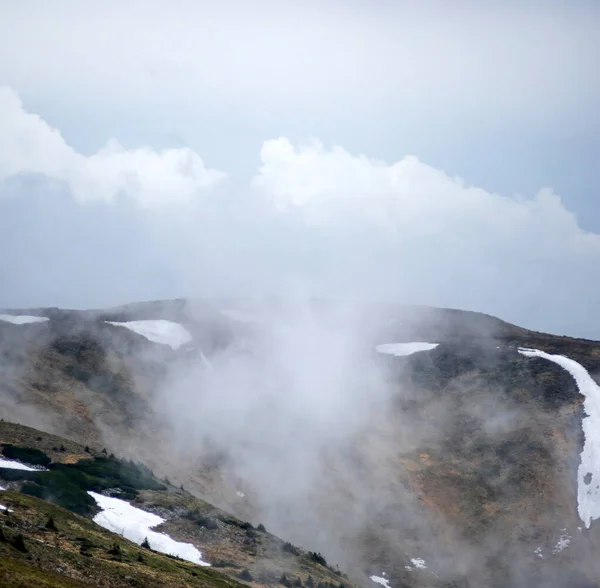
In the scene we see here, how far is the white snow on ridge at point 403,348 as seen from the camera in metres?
86.4

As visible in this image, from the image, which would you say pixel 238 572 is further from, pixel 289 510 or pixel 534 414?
pixel 534 414

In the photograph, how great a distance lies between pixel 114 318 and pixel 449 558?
52.2 metres

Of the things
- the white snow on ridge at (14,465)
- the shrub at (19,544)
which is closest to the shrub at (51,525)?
the shrub at (19,544)

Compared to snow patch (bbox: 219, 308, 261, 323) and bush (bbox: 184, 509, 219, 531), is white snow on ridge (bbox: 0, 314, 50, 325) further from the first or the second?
bush (bbox: 184, 509, 219, 531)

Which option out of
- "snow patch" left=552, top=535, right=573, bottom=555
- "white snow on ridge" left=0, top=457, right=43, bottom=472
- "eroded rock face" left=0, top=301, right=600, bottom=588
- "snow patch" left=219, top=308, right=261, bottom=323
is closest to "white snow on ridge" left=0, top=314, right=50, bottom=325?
"eroded rock face" left=0, top=301, right=600, bottom=588

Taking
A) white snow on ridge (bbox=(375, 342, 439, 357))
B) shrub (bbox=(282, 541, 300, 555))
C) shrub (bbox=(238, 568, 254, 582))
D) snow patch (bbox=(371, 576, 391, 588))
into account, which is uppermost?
white snow on ridge (bbox=(375, 342, 439, 357))

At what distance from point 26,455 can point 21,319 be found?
124 ft

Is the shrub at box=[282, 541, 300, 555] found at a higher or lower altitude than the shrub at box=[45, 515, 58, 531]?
lower

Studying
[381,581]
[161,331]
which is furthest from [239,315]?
[381,581]

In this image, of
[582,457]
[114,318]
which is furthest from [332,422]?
[114,318]

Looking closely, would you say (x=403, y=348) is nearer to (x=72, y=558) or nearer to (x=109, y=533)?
(x=109, y=533)

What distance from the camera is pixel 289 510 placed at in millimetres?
58125

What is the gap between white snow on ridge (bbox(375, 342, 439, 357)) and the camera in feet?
284

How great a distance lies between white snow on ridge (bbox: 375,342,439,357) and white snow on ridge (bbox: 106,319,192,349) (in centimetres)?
2515
